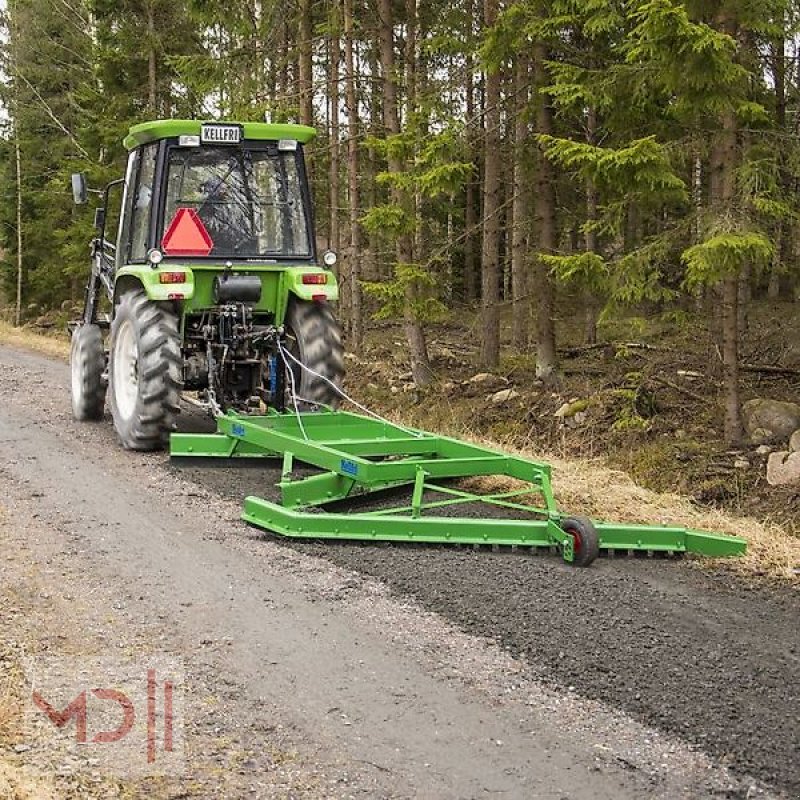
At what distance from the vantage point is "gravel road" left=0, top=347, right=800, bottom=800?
358cm

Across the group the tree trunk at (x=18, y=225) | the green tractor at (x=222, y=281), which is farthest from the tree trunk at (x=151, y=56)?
the green tractor at (x=222, y=281)

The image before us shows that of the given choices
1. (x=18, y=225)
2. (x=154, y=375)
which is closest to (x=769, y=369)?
(x=154, y=375)

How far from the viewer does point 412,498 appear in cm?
706

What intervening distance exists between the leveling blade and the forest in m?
3.15

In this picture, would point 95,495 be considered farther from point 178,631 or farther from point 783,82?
point 783,82

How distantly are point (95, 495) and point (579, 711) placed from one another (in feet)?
15.2

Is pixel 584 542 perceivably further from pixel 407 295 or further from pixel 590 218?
pixel 590 218

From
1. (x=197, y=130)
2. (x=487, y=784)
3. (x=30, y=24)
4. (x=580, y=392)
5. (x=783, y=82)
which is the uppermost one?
(x=30, y=24)

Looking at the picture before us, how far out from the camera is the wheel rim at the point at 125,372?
9.58 meters

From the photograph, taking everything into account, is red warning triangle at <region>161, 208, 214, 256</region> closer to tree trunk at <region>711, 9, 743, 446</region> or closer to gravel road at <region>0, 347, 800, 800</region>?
gravel road at <region>0, 347, 800, 800</region>

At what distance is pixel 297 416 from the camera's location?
7922 millimetres

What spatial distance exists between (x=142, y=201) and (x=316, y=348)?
225cm

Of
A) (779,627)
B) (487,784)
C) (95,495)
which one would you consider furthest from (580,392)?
(487,784)

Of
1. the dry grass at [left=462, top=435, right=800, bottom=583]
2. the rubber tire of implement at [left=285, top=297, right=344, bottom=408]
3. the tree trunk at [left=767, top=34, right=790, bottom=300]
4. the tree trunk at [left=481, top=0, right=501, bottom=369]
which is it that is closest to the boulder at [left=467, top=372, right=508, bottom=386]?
the tree trunk at [left=481, top=0, right=501, bottom=369]
